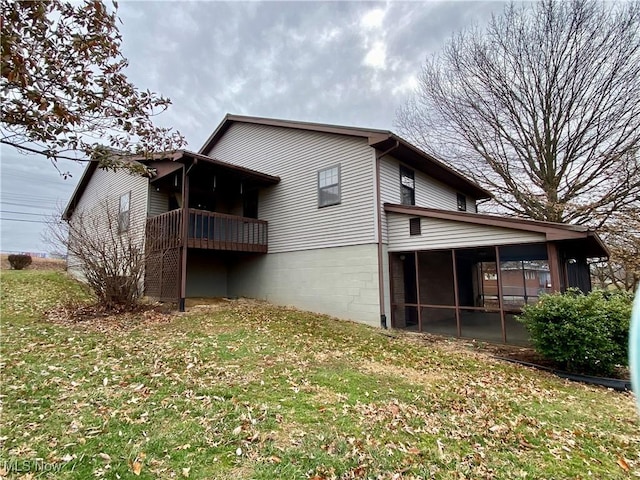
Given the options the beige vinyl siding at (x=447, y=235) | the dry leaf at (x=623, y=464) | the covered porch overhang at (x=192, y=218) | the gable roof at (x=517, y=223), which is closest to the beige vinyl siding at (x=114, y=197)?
the covered porch overhang at (x=192, y=218)

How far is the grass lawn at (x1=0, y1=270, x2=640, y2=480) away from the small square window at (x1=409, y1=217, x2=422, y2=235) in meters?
3.72

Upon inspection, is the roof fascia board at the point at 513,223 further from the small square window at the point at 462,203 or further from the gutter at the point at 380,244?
the small square window at the point at 462,203

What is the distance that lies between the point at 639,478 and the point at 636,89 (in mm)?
15855

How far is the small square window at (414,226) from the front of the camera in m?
9.64

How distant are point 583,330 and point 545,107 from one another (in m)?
13.0

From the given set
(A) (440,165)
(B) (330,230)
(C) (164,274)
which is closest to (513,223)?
(A) (440,165)

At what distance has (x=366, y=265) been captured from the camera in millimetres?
10031

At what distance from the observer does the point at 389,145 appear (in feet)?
32.3

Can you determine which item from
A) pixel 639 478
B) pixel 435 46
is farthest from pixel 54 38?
pixel 435 46

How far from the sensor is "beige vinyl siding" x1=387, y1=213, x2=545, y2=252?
26.2 ft

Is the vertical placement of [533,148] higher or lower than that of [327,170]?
higher

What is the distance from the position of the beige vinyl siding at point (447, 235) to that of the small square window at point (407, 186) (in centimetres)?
146

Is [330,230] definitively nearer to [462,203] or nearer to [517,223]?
[517,223]

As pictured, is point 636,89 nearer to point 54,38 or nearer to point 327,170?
point 327,170
